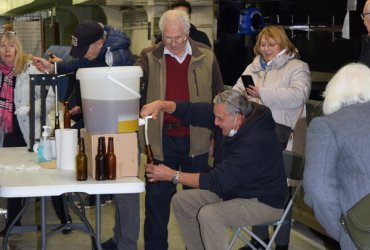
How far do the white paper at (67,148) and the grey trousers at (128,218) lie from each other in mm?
622

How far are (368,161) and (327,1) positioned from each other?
13.2ft

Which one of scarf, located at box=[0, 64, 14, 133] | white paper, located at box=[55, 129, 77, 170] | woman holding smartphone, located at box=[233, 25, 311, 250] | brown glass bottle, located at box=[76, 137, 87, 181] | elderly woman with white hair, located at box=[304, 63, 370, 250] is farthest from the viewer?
scarf, located at box=[0, 64, 14, 133]

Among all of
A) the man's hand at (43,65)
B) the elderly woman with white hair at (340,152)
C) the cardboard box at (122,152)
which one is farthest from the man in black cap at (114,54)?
the elderly woman with white hair at (340,152)

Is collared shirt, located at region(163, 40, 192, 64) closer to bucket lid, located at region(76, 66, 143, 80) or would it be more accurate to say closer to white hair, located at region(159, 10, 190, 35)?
white hair, located at region(159, 10, 190, 35)

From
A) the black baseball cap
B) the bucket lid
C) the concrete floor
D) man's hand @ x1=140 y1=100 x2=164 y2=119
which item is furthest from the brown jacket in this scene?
the concrete floor

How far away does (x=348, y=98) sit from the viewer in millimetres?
2703

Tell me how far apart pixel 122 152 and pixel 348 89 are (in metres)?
1.21

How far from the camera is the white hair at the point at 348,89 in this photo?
2703 millimetres

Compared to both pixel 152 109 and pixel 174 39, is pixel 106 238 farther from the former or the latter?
pixel 174 39

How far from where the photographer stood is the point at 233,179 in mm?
3682

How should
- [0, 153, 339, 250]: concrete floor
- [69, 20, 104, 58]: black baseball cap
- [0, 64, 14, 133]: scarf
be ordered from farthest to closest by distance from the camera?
[0, 153, 339, 250]: concrete floor, [0, 64, 14, 133]: scarf, [69, 20, 104, 58]: black baseball cap

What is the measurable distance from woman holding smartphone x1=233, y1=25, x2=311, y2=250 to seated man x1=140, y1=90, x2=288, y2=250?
0.59 meters

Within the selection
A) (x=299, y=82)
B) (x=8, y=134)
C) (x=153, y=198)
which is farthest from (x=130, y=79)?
(x=8, y=134)

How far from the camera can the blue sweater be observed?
3.68 metres
